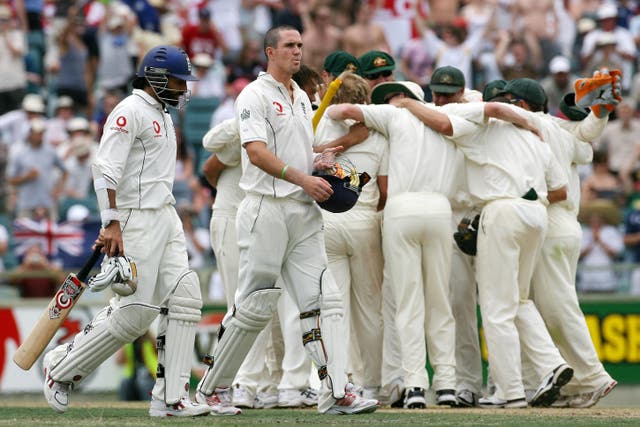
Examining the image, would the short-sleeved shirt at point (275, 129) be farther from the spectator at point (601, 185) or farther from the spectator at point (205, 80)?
the spectator at point (205, 80)

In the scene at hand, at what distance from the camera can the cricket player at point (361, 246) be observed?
35.2 ft

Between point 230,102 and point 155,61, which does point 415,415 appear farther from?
point 230,102

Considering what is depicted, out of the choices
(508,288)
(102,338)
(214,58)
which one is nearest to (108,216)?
(102,338)

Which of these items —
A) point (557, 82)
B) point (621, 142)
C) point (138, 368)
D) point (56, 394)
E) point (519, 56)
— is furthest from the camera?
point (519, 56)

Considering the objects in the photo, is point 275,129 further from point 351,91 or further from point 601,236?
point 601,236

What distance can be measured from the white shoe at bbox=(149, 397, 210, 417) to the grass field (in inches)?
3.0

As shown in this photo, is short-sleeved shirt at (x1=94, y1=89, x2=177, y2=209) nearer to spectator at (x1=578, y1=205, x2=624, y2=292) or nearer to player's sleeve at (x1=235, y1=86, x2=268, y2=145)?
player's sleeve at (x1=235, y1=86, x2=268, y2=145)

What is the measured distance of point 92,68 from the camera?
20812 millimetres

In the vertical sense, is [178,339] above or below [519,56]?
below

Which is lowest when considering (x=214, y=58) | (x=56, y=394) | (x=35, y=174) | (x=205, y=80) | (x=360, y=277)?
(x=35, y=174)

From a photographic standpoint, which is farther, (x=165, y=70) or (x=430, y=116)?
(x=430, y=116)

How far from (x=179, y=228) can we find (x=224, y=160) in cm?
191

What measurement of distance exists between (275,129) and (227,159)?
1.96m

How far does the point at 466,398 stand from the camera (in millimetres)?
10945
